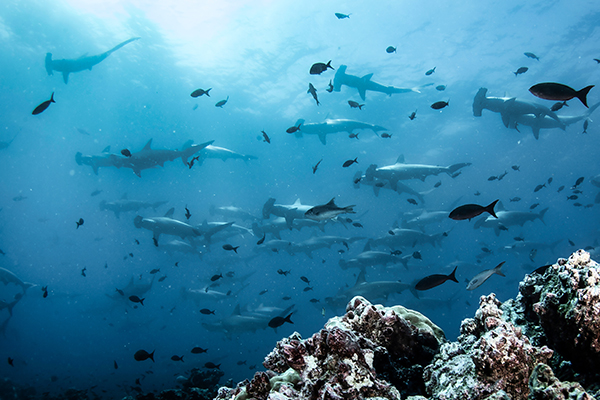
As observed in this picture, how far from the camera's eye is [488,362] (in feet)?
5.45

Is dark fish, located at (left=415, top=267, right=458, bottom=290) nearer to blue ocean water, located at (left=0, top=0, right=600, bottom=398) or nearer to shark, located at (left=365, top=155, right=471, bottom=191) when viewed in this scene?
blue ocean water, located at (left=0, top=0, right=600, bottom=398)

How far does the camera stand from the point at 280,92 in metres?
32.0

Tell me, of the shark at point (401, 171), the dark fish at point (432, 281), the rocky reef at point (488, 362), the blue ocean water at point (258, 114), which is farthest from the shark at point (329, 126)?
the rocky reef at point (488, 362)

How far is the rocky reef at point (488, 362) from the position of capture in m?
1.63

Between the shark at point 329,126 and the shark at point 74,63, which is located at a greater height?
the shark at point 74,63

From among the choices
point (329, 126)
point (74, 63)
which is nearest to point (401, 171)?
point (329, 126)

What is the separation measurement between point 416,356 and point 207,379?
1087 centimetres

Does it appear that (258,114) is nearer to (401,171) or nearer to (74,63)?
(74,63)

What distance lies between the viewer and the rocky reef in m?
1.63

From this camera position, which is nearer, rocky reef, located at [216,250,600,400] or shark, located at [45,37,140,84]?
rocky reef, located at [216,250,600,400]

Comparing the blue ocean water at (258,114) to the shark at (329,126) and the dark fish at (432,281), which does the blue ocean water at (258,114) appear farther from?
the dark fish at (432,281)

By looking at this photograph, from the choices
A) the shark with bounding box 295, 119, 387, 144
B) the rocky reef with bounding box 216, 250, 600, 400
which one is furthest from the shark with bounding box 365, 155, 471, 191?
the rocky reef with bounding box 216, 250, 600, 400

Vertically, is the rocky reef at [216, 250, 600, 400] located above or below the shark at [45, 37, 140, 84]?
above

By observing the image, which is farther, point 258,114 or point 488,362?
point 258,114
